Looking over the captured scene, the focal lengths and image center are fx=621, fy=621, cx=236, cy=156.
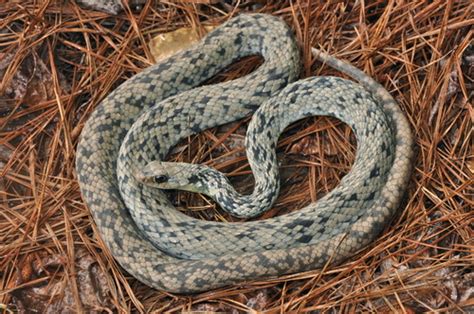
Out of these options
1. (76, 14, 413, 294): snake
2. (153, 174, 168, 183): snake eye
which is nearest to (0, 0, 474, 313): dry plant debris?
(76, 14, 413, 294): snake

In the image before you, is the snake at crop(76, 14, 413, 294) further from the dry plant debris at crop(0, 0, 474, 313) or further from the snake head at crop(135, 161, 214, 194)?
the dry plant debris at crop(0, 0, 474, 313)

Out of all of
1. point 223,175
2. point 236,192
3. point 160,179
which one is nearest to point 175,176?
point 160,179

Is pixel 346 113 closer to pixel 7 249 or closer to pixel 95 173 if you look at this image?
pixel 95 173

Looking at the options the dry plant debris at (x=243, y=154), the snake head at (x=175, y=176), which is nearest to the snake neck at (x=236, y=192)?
the snake head at (x=175, y=176)

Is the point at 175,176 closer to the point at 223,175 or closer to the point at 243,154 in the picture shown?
the point at 223,175

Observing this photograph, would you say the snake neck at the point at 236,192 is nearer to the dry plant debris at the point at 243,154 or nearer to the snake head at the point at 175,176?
the snake head at the point at 175,176

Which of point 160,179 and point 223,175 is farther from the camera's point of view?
point 223,175
